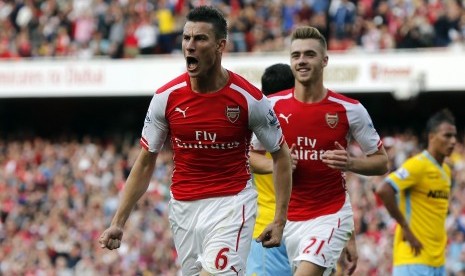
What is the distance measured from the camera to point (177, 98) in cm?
769

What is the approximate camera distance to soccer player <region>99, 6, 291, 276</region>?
24.9ft

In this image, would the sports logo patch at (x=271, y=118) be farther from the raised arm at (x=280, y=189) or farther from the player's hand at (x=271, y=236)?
the player's hand at (x=271, y=236)

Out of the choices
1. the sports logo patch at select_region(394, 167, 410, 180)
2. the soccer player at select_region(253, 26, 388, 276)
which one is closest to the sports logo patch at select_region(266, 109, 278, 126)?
the soccer player at select_region(253, 26, 388, 276)

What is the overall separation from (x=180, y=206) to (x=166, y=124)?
522 millimetres

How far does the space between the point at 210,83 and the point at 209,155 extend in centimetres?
45

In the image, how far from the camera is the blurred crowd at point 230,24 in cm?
2500

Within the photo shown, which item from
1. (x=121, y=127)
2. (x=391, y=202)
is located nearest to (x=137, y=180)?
(x=391, y=202)

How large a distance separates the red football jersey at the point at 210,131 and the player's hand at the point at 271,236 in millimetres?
328

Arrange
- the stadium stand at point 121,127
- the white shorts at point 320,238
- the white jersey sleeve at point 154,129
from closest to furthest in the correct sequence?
the white jersey sleeve at point 154,129
the white shorts at point 320,238
the stadium stand at point 121,127

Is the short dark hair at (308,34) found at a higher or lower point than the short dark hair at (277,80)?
higher

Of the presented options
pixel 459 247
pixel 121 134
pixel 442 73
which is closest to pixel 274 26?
pixel 442 73

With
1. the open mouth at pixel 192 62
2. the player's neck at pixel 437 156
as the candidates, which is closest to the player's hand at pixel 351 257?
the player's neck at pixel 437 156

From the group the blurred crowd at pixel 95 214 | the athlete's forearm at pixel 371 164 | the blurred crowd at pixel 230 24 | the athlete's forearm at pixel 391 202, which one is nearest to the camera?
the athlete's forearm at pixel 371 164

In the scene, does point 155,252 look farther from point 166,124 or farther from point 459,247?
point 166,124
